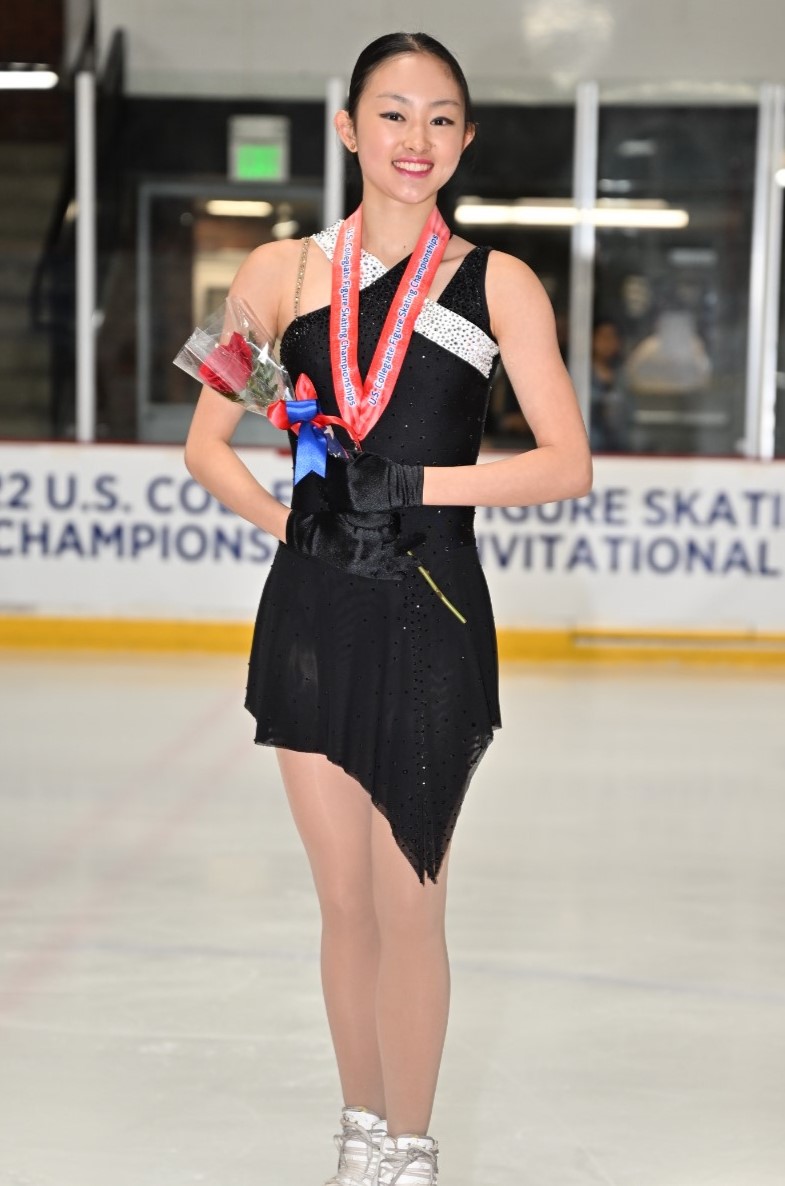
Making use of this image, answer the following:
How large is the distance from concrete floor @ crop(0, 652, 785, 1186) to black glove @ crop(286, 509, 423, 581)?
1005 mm

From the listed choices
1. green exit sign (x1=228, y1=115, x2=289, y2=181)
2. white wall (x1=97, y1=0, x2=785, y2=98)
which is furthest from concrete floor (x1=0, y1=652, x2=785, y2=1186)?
white wall (x1=97, y1=0, x2=785, y2=98)

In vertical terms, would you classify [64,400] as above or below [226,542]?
above

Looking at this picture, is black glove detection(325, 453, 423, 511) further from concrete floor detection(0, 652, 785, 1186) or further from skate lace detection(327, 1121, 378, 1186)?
concrete floor detection(0, 652, 785, 1186)

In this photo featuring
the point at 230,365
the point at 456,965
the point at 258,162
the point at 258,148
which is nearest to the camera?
the point at 230,365

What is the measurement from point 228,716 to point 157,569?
1900 mm

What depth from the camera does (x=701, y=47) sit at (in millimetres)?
9914

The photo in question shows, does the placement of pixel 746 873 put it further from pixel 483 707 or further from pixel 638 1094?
pixel 483 707

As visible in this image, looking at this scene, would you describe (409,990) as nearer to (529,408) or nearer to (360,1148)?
(360,1148)

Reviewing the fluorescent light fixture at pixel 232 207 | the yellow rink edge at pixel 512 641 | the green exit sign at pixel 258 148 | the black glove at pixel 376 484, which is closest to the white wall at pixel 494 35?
the green exit sign at pixel 258 148

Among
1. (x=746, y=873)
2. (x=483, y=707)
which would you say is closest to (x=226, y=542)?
(x=746, y=873)

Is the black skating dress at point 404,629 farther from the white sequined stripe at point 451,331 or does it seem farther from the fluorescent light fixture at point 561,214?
the fluorescent light fixture at point 561,214

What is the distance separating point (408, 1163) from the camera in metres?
2.09

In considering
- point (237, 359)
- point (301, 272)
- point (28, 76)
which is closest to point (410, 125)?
point (301, 272)

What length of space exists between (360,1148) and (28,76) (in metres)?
9.20
